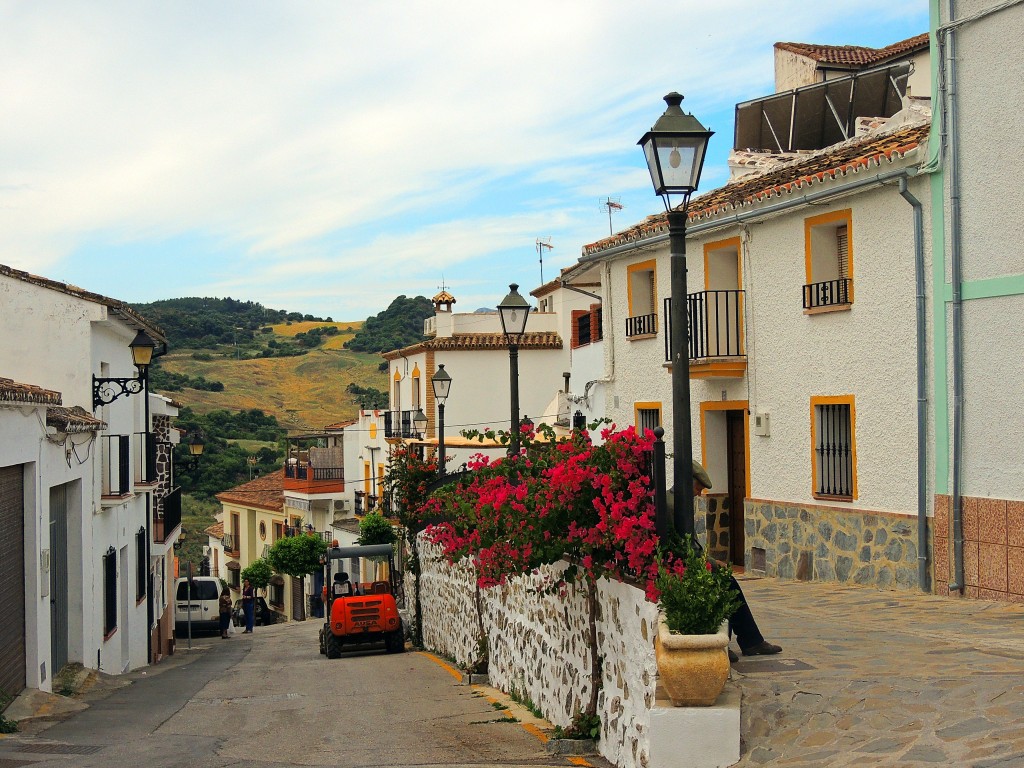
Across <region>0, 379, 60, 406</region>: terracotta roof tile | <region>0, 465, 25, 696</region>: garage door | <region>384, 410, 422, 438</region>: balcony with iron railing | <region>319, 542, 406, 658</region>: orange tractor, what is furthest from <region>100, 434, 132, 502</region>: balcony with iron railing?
<region>384, 410, 422, 438</region>: balcony with iron railing

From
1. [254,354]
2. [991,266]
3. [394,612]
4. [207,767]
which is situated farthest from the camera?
[254,354]

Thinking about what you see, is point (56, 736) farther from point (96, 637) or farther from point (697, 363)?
point (697, 363)

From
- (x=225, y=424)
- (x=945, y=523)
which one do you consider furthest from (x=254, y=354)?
(x=945, y=523)

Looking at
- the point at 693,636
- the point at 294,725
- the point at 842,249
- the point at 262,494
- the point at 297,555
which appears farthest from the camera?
the point at 262,494

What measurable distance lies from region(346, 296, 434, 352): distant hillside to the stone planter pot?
274 ft

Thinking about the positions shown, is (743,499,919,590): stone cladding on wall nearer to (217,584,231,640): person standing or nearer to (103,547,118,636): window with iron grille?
(103,547,118,636): window with iron grille

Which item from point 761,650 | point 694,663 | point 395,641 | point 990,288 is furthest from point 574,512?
point 395,641

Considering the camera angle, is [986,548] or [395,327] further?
[395,327]

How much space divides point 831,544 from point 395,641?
9416 millimetres

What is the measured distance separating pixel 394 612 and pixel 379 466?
25137 millimetres

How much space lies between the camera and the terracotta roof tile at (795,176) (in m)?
14.3

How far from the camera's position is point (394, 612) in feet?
70.2

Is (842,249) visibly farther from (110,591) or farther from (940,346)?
(110,591)

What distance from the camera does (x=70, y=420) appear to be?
48.2 ft
